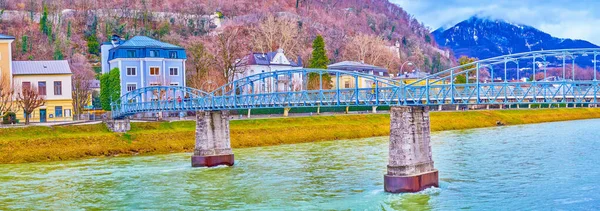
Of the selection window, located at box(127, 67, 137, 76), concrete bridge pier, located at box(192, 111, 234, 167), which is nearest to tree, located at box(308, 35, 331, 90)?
window, located at box(127, 67, 137, 76)

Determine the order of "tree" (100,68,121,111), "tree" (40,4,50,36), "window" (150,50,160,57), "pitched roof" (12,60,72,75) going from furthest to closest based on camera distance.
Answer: "tree" (40,4,50,36)
"window" (150,50,160,57)
"tree" (100,68,121,111)
"pitched roof" (12,60,72,75)

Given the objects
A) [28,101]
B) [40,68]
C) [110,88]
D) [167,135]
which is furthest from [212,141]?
[110,88]

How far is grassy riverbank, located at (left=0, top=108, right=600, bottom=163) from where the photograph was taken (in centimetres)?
6299

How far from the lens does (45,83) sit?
273ft

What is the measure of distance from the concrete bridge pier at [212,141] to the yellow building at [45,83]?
3031cm

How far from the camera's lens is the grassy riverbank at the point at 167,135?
207 ft

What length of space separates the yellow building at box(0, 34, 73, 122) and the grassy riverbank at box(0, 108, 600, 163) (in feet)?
45.7

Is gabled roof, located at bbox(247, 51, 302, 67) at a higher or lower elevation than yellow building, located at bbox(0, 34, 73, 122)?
higher

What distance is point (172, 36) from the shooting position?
15438 cm

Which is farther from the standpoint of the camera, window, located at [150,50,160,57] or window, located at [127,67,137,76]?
window, located at [150,50,160,57]

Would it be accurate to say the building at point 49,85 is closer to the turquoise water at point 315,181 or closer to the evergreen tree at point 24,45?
the turquoise water at point 315,181

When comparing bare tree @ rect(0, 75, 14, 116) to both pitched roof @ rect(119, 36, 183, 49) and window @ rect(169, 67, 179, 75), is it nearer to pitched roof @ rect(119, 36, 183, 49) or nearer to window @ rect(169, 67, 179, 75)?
pitched roof @ rect(119, 36, 183, 49)

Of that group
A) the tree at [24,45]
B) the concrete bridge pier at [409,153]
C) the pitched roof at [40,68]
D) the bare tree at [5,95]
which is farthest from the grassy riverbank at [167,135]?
the tree at [24,45]

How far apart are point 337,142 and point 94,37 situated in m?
87.4
